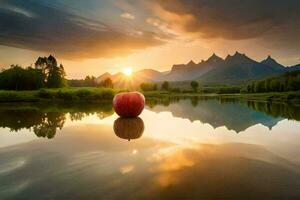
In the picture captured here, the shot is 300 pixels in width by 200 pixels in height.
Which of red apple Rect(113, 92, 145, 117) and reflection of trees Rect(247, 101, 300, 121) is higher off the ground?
red apple Rect(113, 92, 145, 117)

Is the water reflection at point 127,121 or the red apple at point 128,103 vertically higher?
the red apple at point 128,103

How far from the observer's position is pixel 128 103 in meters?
22.6

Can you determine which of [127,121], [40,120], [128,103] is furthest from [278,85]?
[40,120]

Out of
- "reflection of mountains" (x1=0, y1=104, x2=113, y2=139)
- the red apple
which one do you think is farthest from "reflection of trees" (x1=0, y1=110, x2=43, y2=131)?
the red apple

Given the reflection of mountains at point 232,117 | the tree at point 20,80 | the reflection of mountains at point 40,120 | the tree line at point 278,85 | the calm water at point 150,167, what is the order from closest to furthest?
the calm water at point 150,167 → the reflection of mountains at point 40,120 → the reflection of mountains at point 232,117 → the tree at point 20,80 → the tree line at point 278,85

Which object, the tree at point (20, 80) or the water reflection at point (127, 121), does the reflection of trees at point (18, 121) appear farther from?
the tree at point (20, 80)

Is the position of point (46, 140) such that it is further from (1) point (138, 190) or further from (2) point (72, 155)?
(1) point (138, 190)

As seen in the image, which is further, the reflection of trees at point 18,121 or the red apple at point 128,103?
the red apple at point 128,103

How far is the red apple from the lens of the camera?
21766mm

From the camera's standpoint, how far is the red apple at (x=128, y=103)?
2177 centimetres

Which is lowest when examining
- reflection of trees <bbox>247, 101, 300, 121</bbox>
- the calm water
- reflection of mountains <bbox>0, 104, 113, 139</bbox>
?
reflection of trees <bbox>247, 101, 300, 121</bbox>

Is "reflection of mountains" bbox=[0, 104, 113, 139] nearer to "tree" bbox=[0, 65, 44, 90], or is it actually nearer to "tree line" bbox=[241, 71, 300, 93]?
"tree" bbox=[0, 65, 44, 90]

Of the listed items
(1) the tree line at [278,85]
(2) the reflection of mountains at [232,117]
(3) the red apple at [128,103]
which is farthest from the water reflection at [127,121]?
(1) the tree line at [278,85]

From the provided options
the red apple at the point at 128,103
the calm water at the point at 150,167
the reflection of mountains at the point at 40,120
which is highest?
the red apple at the point at 128,103
